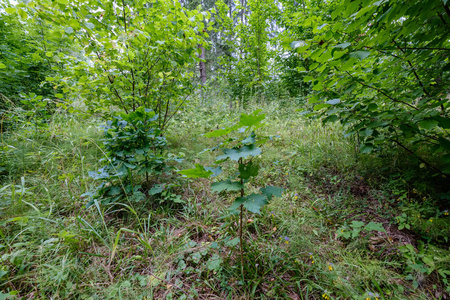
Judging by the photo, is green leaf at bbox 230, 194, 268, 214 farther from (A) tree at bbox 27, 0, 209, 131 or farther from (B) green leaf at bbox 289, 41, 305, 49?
(A) tree at bbox 27, 0, 209, 131

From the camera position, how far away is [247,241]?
1413 millimetres

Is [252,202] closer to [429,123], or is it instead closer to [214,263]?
[214,263]

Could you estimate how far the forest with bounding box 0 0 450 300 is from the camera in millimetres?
1053

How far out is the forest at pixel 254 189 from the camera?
1053 mm

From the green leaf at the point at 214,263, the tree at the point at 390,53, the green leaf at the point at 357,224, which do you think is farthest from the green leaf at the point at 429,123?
the green leaf at the point at 214,263

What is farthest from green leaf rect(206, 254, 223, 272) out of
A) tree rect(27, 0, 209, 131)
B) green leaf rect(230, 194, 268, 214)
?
tree rect(27, 0, 209, 131)

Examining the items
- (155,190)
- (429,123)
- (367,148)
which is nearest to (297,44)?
(429,123)

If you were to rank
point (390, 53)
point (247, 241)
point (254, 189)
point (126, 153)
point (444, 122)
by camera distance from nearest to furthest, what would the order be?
1. point (444, 122)
2. point (390, 53)
3. point (247, 241)
4. point (126, 153)
5. point (254, 189)

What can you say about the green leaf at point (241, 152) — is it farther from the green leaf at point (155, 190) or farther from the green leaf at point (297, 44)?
the green leaf at point (155, 190)

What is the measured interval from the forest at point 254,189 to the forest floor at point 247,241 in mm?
11

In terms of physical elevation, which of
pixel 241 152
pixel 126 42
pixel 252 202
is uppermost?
pixel 126 42

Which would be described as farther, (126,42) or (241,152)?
(126,42)

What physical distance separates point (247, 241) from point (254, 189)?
0.63m

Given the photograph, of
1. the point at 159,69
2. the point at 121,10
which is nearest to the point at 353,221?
the point at 159,69
